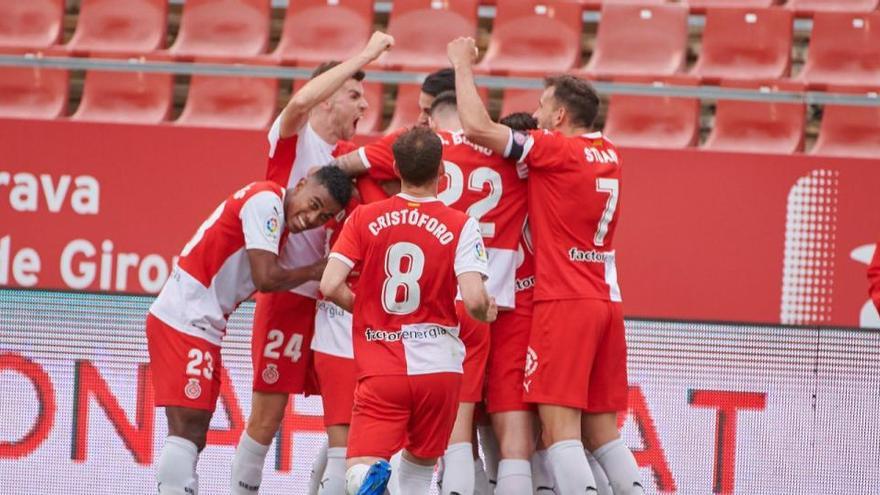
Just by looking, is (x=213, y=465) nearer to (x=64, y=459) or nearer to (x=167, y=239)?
(x=64, y=459)

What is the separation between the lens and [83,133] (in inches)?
391

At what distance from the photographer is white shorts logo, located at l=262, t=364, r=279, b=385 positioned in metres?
6.29

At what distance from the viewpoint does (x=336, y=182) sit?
19.3ft

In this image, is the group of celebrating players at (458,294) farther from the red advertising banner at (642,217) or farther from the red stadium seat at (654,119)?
the red stadium seat at (654,119)

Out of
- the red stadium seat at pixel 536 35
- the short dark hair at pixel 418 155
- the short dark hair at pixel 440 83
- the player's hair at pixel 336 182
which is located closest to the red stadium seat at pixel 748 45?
the red stadium seat at pixel 536 35

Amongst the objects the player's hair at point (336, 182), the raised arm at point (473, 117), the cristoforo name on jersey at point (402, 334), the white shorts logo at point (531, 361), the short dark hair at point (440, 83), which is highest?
the short dark hair at point (440, 83)

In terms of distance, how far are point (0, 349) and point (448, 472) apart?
2391 mm

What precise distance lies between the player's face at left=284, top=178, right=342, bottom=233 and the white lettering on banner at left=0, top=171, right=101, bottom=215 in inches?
168

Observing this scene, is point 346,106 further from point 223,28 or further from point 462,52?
point 223,28

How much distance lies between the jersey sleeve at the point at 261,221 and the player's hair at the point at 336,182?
0.70ft

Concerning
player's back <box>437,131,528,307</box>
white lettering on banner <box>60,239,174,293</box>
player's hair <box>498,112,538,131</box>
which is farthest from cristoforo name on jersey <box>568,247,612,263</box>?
white lettering on banner <box>60,239,174,293</box>

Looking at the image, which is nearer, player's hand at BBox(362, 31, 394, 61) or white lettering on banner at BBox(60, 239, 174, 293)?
player's hand at BBox(362, 31, 394, 61)

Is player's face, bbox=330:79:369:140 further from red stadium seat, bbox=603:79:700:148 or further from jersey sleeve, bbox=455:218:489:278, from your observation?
red stadium seat, bbox=603:79:700:148

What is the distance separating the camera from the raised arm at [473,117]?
19.2 feet
